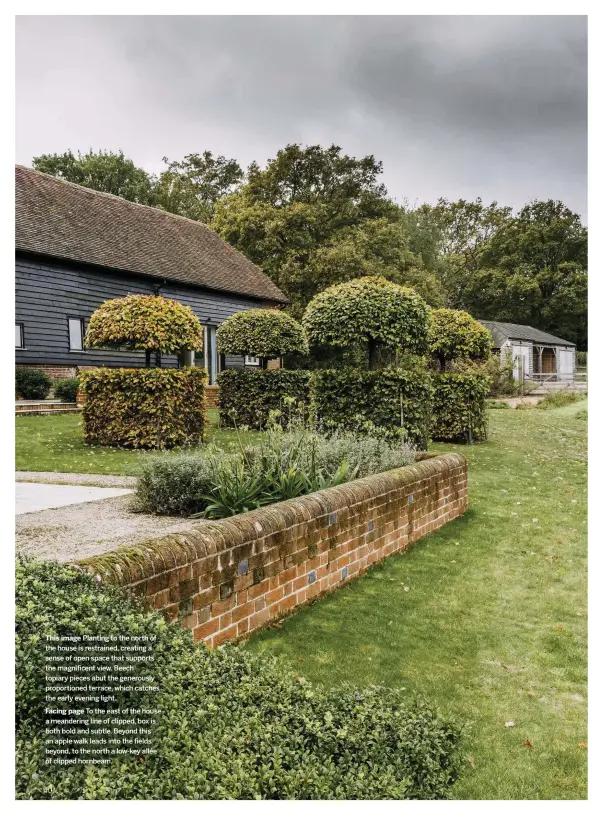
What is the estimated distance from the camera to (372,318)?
32.9 feet

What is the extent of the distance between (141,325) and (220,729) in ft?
30.8

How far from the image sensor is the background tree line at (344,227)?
290 inches

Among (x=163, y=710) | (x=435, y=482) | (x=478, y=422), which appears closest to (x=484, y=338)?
(x=478, y=422)

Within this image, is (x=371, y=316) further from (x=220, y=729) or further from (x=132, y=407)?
(x=220, y=729)

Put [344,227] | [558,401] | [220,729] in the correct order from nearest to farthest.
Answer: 1. [220,729]
2. [344,227]
3. [558,401]

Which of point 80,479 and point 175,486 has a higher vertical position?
point 175,486

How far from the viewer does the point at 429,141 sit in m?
3.71

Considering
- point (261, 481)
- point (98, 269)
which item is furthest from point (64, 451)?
point (98, 269)

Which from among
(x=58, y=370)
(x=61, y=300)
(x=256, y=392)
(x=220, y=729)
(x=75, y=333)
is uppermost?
(x=61, y=300)

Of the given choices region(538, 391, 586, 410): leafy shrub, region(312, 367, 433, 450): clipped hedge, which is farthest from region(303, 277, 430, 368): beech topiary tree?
region(538, 391, 586, 410): leafy shrub

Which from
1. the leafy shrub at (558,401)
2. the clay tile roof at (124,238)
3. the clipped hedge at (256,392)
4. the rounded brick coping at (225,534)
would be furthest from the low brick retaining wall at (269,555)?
the leafy shrub at (558,401)

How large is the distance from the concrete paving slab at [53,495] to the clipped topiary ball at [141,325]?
430cm

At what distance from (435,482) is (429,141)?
3416mm

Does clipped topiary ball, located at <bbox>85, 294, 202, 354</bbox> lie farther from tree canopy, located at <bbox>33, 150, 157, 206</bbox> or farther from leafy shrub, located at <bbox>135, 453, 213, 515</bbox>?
tree canopy, located at <bbox>33, 150, 157, 206</bbox>
